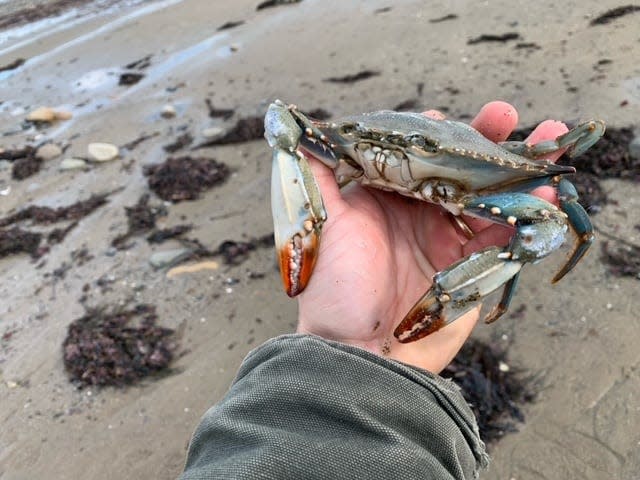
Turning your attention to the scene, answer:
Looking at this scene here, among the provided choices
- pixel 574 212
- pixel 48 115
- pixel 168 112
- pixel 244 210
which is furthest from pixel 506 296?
pixel 48 115

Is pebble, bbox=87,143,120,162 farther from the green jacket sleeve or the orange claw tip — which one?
the green jacket sleeve

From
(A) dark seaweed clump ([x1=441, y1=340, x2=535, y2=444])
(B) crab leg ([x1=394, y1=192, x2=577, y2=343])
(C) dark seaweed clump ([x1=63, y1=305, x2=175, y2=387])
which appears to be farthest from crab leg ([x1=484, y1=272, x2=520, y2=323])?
(C) dark seaweed clump ([x1=63, y1=305, x2=175, y2=387])

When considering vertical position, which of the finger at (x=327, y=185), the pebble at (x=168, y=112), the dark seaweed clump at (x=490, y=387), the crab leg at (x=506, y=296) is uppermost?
the finger at (x=327, y=185)

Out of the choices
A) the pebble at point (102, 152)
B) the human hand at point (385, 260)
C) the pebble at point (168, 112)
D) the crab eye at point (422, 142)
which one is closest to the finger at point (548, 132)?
the human hand at point (385, 260)

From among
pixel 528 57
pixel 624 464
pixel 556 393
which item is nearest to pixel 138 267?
Result: pixel 556 393

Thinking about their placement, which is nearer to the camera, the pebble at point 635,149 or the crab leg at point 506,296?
the crab leg at point 506,296

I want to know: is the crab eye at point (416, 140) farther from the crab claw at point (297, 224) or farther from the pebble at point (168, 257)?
the pebble at point (168, 257)

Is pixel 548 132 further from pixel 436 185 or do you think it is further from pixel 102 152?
pixel 102 152
